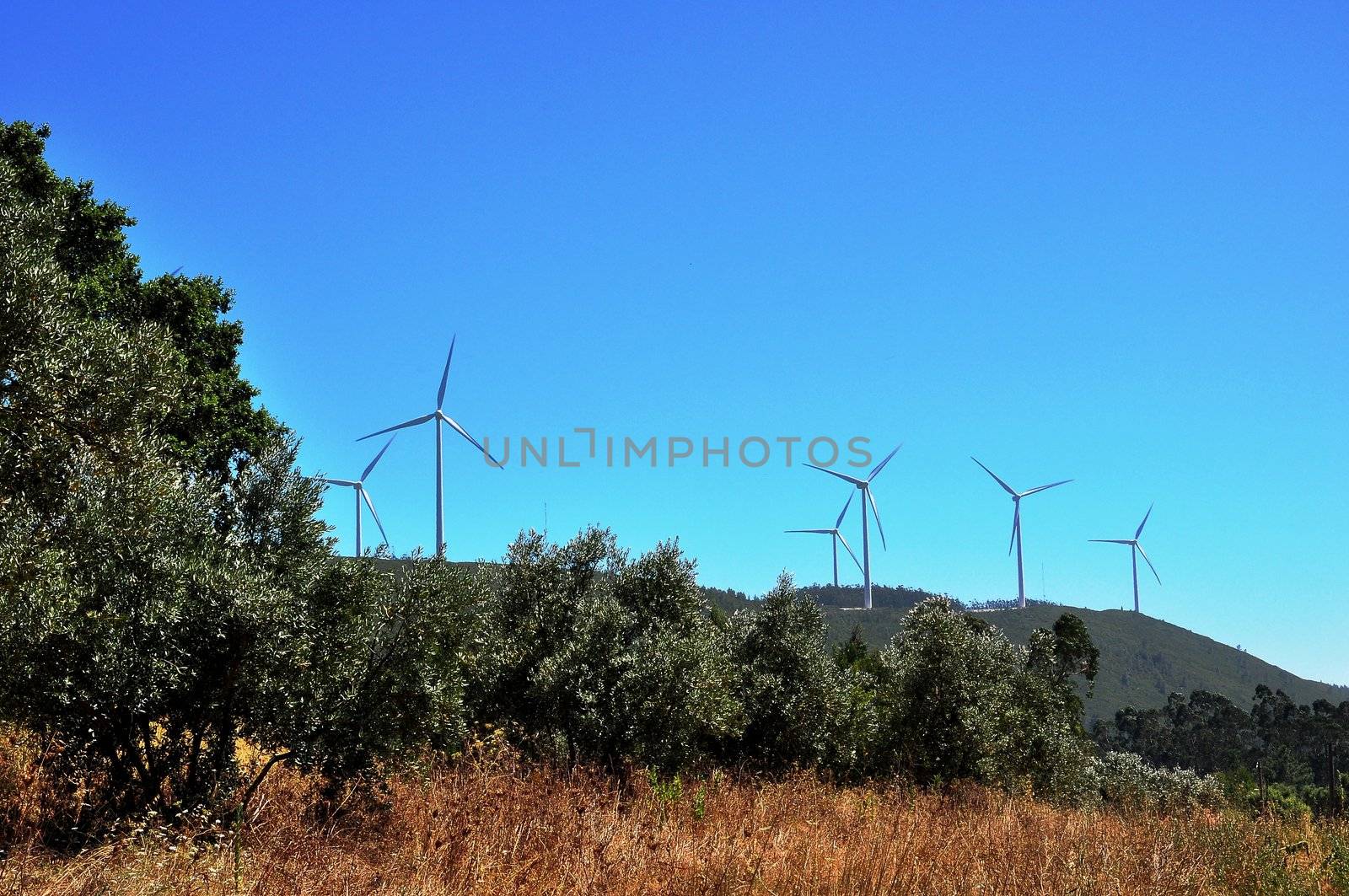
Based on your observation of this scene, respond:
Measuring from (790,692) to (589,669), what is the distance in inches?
330

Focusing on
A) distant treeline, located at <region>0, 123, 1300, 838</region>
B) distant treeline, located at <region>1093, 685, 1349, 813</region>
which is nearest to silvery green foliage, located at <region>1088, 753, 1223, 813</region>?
distant treeline, located at <region>0, 123, 1300, 838</region>

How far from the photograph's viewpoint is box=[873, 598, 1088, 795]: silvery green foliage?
1141 inches

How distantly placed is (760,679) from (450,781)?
44.1 ft

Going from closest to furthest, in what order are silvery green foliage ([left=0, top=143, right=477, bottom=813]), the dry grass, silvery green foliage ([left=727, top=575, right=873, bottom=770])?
the dry grass < silvery green foliage ([left=0, top=143, right=477, bottom=813]) < silvery green foliage ([left=727, top=575, right=873, bottom=770])

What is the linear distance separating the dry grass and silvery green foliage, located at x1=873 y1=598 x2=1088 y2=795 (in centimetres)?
1336

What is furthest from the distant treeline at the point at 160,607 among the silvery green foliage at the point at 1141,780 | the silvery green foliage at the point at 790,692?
the silvery green foliage at the point at 1141,780

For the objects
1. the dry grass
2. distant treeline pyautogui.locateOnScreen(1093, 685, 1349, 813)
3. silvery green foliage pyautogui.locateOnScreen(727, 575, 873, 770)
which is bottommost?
distant treeline pyautogui.locateOnScreen(1093, 685, 1349, 813)

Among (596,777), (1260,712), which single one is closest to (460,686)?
(596,777)

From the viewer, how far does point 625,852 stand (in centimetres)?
1038

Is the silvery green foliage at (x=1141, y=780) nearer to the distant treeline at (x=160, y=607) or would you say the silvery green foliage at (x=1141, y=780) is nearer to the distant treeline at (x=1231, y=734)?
the distant treeline at (x=160, y=607)

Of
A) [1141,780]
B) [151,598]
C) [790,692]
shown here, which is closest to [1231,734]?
[1141,780]

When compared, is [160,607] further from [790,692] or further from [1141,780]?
[1141,780]

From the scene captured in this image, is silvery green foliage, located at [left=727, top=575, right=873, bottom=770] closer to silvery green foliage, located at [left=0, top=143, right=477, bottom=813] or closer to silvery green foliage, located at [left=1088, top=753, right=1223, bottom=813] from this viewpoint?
silvery green foliage, located at [left=0, top=143, right=477, bottom=813]

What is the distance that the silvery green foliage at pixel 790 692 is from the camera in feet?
88.3
